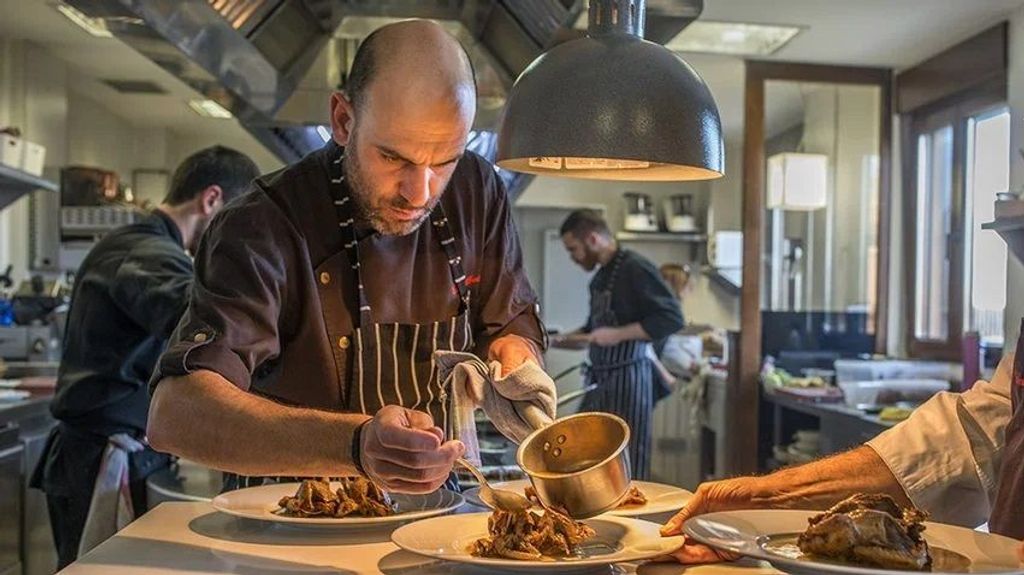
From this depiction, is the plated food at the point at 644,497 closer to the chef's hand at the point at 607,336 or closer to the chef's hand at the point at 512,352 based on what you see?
the chef's hand at the point at 512,352

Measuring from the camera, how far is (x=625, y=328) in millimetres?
4570

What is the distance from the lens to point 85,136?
6832 mm

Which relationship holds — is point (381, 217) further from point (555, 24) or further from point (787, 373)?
point (787, 373)

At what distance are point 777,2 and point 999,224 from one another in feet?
4.56

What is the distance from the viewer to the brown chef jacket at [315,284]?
145 cm

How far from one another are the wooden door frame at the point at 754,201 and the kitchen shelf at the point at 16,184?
10.2 feet

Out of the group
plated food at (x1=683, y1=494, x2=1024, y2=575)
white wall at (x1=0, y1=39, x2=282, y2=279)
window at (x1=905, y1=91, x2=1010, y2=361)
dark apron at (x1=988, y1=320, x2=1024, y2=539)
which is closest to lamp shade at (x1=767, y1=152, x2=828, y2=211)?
window at (x1=905, y1=91, x2=1010, y2=361)

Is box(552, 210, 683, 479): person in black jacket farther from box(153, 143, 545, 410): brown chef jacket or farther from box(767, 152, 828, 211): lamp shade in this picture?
box(153, 143, 545, 410): brown chef jacket

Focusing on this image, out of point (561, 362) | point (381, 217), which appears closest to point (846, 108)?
point (561, 362)

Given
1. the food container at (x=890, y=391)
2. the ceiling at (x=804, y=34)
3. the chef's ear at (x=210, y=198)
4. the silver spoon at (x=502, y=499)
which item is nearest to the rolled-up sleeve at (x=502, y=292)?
the silver spoon at (x=502, y=499)

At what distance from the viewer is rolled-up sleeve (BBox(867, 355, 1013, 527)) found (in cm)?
151

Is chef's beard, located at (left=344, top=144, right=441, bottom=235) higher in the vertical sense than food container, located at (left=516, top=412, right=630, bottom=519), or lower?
higher

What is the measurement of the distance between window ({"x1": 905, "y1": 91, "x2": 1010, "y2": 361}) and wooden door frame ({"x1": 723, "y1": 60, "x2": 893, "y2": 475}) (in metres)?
0.23

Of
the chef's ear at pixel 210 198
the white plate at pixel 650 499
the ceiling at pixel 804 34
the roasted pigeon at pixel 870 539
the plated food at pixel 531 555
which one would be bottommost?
the white plate at pixel 650 499
